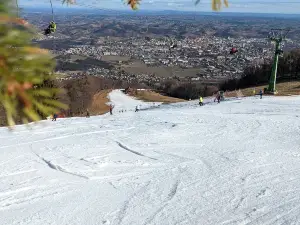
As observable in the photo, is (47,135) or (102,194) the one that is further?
(47,135)

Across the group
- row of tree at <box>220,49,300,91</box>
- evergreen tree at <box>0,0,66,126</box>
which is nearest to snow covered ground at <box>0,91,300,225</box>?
evergreen tree at <box>0,0,66,126</box>

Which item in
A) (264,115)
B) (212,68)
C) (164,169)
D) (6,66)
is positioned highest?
(6,66)

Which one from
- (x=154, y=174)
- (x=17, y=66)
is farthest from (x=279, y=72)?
(x=17, y=66)

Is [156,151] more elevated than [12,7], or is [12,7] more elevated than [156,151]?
[12,7]

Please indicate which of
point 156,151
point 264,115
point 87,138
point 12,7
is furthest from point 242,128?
point 12,7

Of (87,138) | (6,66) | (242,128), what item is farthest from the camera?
(242,128)

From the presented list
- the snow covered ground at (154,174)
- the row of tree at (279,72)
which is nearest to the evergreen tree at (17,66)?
the snow covered ground at (154,174)

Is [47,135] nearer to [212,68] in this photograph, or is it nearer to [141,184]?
[141,184]
